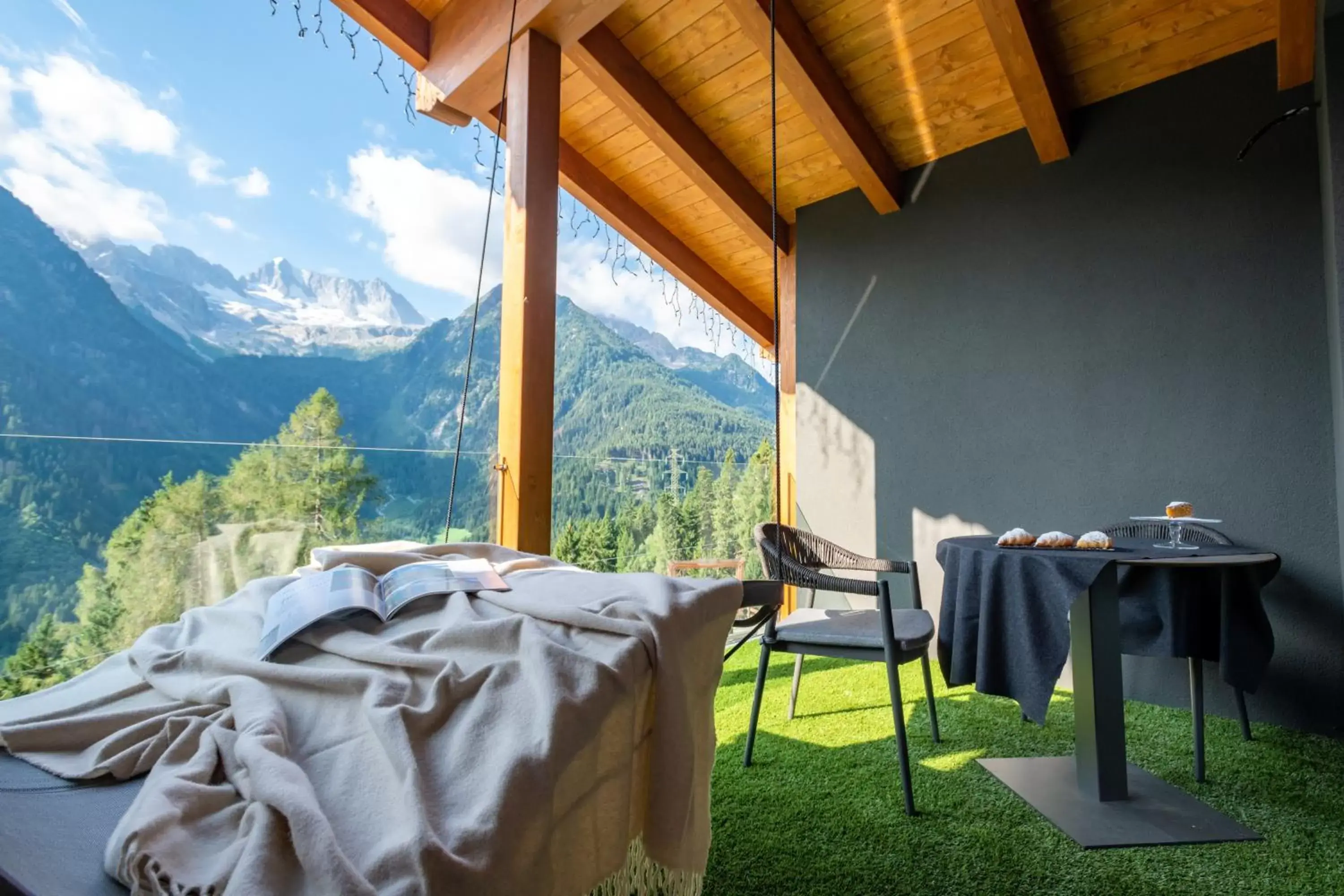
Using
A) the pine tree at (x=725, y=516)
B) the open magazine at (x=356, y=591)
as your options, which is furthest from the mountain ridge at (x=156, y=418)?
the open magazine at (x=356, y=591)

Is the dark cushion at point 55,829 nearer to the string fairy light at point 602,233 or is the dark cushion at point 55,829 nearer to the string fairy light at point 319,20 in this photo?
the string fairy light at point 602,233

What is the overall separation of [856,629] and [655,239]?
2968 millimetres

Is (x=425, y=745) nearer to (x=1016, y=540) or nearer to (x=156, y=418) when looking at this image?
(x=1016, y=540)

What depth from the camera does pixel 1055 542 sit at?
211cm

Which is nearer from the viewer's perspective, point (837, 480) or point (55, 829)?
point (55, 829)

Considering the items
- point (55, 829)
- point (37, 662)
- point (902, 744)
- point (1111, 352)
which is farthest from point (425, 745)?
point (1111, 352)

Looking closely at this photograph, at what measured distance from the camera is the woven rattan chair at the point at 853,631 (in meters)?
1.94

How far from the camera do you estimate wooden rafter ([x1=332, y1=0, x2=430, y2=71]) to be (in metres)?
2.95

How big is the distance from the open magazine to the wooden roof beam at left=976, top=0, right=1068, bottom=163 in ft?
9.10

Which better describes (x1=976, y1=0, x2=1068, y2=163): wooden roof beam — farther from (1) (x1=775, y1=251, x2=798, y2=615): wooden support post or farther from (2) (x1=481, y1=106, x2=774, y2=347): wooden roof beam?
(2) (x1=481, y1=106, x2=774, y2=347): wooden roof beam

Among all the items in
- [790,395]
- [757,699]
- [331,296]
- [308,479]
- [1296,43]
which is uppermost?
[1296,43]

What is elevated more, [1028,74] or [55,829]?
[1028,74]

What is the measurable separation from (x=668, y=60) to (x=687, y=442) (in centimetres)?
248

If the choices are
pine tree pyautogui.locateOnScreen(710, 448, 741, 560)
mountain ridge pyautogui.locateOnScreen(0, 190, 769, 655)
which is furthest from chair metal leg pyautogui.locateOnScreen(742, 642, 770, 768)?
pine tree pyautogui.locateOnScreen(710, 448, 741, 560)
